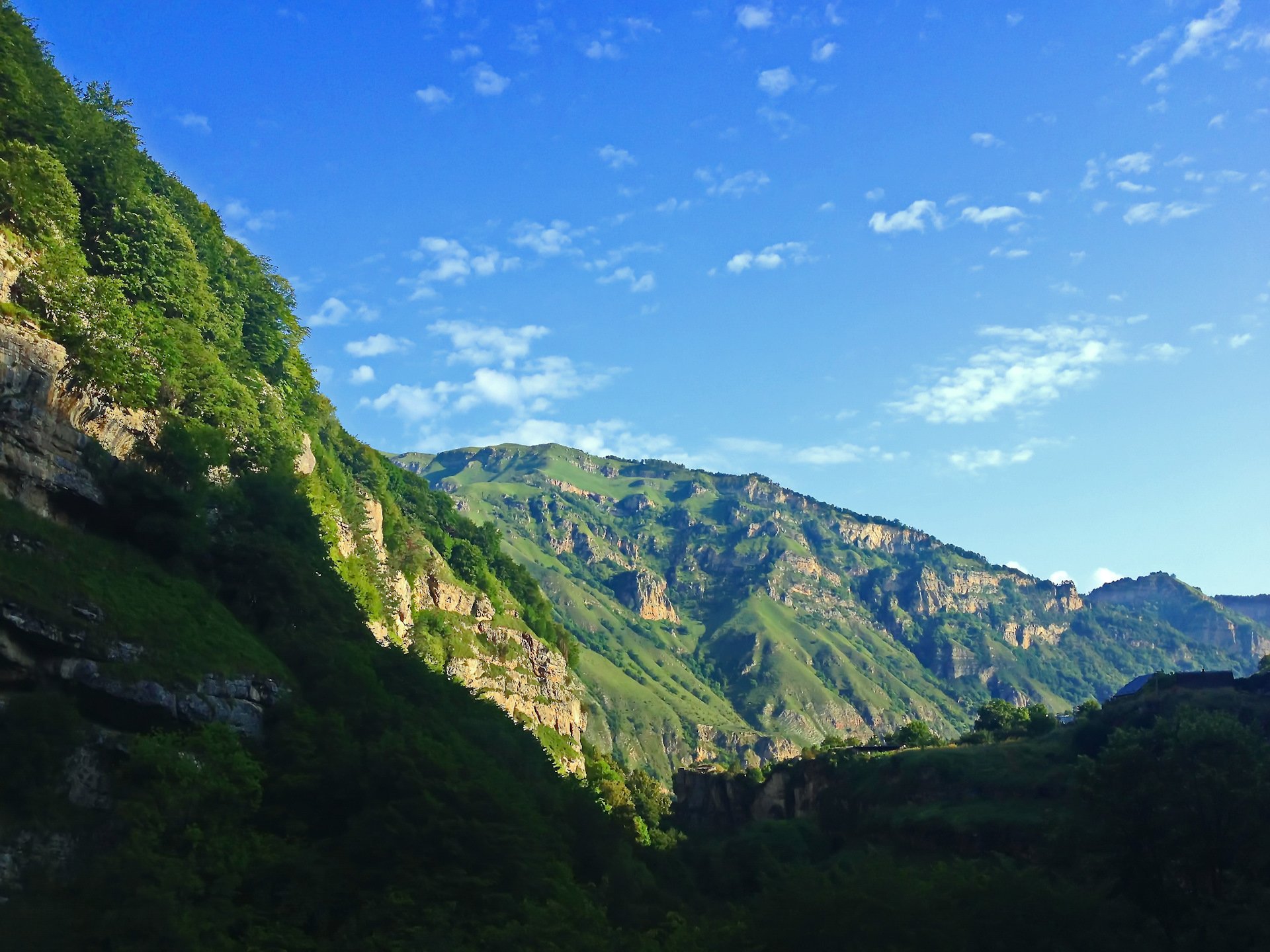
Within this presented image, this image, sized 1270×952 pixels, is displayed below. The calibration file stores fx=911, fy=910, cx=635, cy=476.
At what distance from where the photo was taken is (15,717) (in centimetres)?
3650

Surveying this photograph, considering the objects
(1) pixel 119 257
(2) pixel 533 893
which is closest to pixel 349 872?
(2) pixel 533 893

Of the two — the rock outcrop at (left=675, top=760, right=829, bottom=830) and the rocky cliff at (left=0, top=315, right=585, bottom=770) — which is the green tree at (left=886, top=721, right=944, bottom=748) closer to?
the rock outcrop at (left=675, top=760, right=829, bottom=830)

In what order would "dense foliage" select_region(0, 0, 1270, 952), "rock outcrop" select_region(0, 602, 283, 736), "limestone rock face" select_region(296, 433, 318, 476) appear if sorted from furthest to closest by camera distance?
"limestone rock face" select_region(296, 433, 318, 476)
"rock outcrop" select_region(0, 602, 283, 736)
"dense foliage" select_region(0, 0, 1270, 952)

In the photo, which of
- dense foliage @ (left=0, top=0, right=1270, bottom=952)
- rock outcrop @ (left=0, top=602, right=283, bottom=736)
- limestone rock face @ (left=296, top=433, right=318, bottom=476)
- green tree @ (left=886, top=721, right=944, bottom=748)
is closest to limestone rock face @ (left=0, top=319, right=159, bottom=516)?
dense foliage @ (left=0, top=0, right=1270, bottom=952)

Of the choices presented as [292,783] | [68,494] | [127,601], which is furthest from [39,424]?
[292,783]

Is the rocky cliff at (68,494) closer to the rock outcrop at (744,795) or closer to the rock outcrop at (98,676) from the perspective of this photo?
the rock outcrop at (98,676)

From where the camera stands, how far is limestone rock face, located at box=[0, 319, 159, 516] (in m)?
46.7

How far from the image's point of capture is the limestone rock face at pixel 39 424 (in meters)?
46.7

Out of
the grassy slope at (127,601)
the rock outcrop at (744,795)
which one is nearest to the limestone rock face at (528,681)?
the rock outcrop at (744,795)

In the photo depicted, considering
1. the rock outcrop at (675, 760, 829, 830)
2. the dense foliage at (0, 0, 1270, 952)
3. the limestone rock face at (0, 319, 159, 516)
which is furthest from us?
the rock outcrop at (675, 760, 829, 830)

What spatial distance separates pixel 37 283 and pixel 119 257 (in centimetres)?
2015

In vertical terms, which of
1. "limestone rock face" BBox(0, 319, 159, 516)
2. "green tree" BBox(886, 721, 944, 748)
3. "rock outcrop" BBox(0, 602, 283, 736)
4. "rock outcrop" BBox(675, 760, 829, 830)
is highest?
"limestone rock face" BBox(0, 319, 159, 516)

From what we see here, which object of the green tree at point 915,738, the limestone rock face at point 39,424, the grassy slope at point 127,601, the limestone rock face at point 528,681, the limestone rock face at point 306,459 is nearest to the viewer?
the grassy slope at point 127,601

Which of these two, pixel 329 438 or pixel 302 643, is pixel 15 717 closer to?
pixel 302 643
